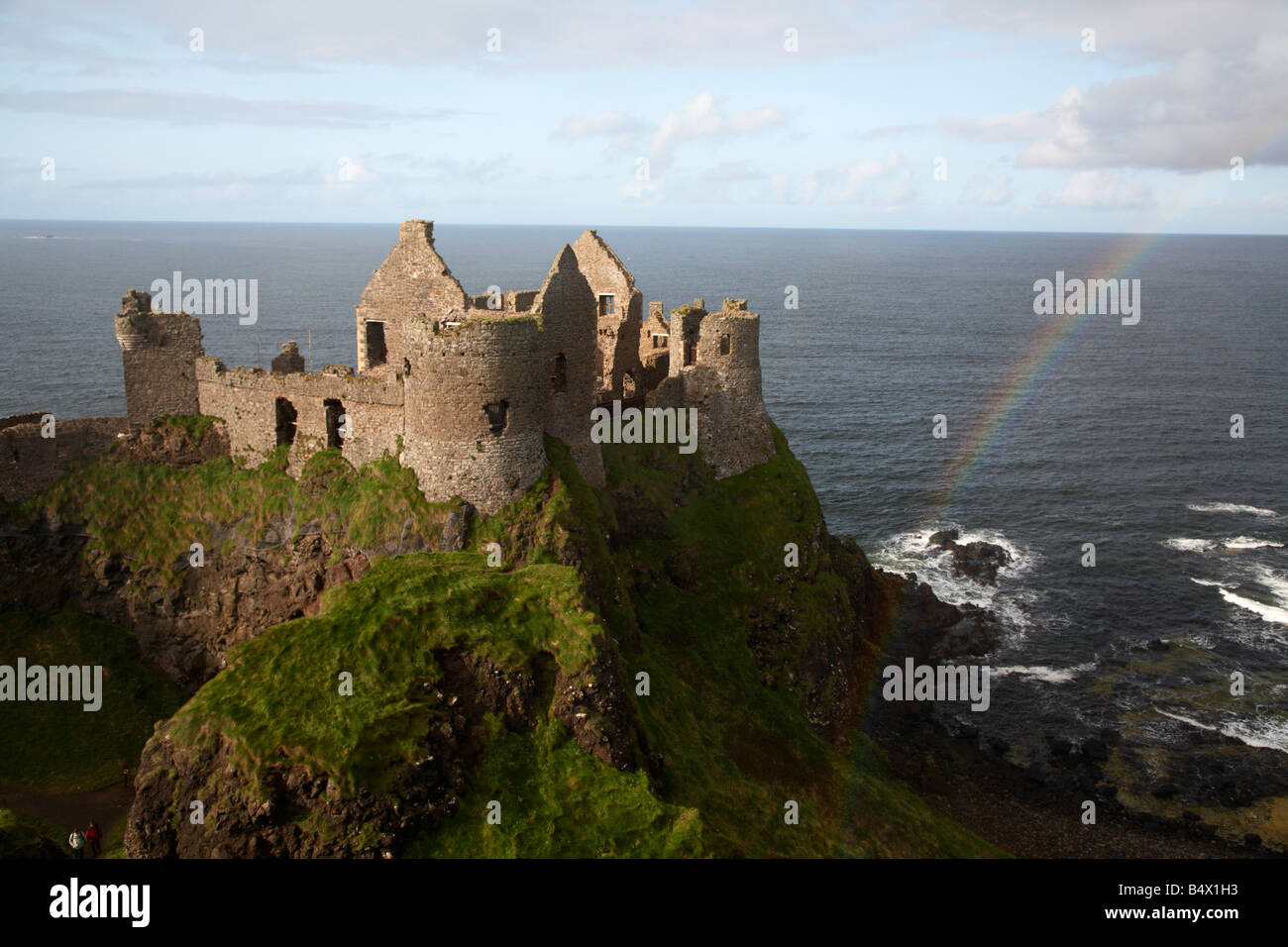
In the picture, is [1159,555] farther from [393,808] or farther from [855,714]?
[393,808]

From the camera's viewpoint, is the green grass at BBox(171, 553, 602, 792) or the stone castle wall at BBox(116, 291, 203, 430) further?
the stone castle wall at BBox(116, 291, 203, 430)

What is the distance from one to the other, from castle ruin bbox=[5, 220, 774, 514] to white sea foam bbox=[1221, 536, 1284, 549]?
45.4 meters

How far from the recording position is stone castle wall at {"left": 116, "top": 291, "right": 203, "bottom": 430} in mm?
44906

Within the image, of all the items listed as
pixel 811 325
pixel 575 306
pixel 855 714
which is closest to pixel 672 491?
pixel 575 306

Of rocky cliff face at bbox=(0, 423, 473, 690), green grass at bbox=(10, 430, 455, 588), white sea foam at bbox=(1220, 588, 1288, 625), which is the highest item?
green grass at bbox=(10, 430, 455, 588)

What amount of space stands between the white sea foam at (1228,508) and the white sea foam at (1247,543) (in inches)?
225

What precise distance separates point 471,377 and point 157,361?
58.5 feet

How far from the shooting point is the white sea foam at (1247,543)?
76812mm

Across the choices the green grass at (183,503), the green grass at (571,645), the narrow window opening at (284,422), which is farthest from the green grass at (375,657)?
the narrow window opening at (284,422)

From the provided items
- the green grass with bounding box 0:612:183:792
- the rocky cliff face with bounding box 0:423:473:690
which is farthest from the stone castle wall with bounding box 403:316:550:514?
the green grass with bounding box 0:612:183:792

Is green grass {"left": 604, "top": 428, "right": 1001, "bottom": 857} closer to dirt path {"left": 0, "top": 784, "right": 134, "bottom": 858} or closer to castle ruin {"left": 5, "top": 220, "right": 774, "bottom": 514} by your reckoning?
castle ruin {"left": 5, "top": 220, "right": 774, "bottom": 514}

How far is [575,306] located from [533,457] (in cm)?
783

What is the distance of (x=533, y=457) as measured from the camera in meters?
38.8

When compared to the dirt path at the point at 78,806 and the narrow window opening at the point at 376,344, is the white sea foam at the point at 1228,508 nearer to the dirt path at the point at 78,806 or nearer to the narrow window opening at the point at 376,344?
the narrow window opening at the point at 376,344
